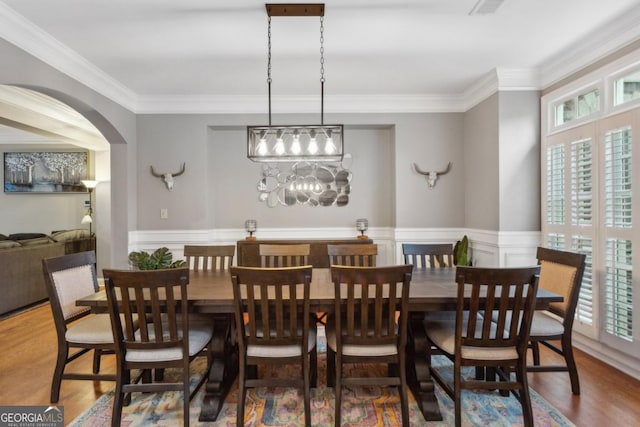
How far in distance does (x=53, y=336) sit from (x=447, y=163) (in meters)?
4.66

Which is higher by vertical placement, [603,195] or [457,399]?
[603,195]

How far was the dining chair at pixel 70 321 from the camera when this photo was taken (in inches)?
82.0

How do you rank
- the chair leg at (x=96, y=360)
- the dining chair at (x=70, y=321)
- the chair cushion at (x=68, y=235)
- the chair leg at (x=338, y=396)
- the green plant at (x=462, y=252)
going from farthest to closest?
the chair cushion at (x=68, y=235), the green plant at (x=462, y=252), the chair leg at (x=96, y=360), the dining chair at (x=70, y=321), the chair leg at (x=338, y=396)

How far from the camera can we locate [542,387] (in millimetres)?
2316

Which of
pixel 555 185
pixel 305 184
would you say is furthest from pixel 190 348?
pixel 555 185

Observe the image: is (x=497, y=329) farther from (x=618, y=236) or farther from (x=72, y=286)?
(x=72, y=286)

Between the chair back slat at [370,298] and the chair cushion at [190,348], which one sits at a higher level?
the chair back slat at [370,298]

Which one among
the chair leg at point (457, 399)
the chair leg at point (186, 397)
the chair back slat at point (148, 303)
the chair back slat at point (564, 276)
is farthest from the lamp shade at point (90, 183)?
the chair back slat at point (564, 276)

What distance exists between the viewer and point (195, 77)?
139 inches

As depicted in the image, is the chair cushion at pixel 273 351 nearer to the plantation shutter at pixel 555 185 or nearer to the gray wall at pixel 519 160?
the gray wall at pixel 519 160

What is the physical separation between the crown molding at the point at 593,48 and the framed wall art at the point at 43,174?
727 centimetres

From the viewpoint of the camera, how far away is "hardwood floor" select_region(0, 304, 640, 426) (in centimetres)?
203

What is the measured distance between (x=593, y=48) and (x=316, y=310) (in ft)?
10.2

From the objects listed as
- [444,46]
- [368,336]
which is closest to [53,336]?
[368,336]
